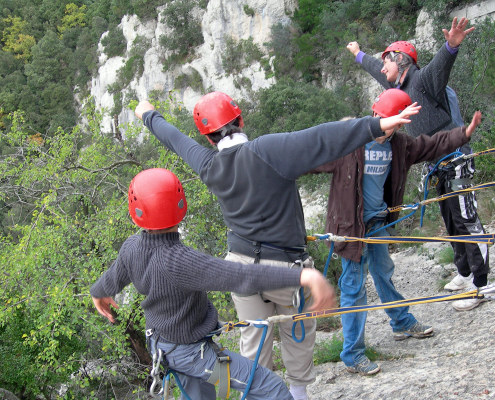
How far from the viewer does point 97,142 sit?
28.6 feet

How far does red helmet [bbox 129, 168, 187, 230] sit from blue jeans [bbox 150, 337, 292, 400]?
2.15 ft

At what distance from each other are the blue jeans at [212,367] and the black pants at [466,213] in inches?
96.4

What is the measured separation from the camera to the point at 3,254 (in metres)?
8.17

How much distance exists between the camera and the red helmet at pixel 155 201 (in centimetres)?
226

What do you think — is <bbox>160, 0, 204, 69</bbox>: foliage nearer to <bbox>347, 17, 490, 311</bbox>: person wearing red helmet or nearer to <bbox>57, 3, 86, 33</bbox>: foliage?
<bbox>57, 3, 86, 33</bbox>: foliage

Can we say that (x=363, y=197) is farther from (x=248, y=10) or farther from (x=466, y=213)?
(x=248, y=10)

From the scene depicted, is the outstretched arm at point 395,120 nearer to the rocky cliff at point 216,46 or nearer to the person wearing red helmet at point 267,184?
the person wearing red helmet at point 267,184

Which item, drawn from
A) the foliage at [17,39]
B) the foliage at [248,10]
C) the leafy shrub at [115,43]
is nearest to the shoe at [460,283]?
the foliage at [248,10]

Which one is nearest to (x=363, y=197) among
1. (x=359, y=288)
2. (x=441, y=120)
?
(x=359, y=288)

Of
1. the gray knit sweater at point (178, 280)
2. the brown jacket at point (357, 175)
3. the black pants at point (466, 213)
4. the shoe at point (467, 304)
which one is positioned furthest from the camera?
the shoe at point (467, 304)

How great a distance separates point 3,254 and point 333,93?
1938 cm

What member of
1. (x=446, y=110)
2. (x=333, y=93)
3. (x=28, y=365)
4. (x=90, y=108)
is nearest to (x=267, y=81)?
(x=333, y=93)

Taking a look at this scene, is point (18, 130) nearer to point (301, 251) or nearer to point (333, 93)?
point (301, 251)

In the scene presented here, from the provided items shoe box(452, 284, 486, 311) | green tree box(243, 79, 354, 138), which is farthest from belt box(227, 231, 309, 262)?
green tree box(243, 79, 354, 138)
